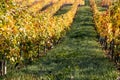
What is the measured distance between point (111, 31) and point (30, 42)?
708 cm

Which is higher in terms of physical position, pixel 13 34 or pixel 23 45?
pixel 13 34

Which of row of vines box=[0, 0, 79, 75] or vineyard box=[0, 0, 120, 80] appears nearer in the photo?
row of vines box=[0, 0, 79, 75]

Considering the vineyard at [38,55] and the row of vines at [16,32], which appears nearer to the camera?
the row of vines at [16,32]

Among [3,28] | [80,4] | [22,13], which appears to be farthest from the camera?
[80,4]

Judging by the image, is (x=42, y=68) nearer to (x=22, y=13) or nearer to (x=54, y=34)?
(x=22, y=13)

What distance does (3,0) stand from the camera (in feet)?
48.5

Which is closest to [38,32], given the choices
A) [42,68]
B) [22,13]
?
[42,68]

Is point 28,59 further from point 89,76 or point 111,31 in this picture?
point 89,76

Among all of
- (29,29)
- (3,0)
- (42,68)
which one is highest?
(3,0)

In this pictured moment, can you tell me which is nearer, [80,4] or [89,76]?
[89,76]

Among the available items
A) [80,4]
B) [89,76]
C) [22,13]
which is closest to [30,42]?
[22,13]

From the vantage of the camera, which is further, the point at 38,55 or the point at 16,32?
the point at 38,55

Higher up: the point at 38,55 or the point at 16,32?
the point at 16,32

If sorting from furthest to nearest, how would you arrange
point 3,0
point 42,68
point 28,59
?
point 28,59, point 42,68, point 3,0
